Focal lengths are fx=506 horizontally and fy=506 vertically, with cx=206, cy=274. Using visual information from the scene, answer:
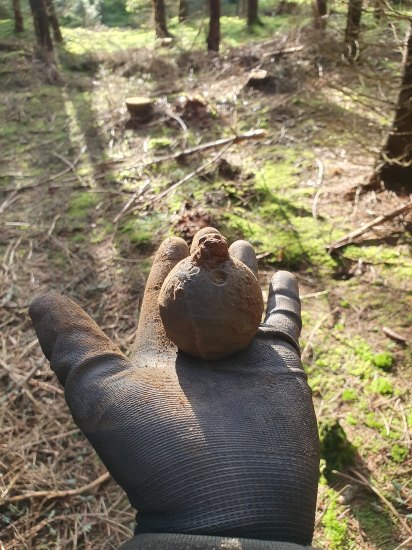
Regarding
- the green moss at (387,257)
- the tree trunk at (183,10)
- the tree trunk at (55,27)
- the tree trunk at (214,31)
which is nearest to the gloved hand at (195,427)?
the green moss at (387,257)

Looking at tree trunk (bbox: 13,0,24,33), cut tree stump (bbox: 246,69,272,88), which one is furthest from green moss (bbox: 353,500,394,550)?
tree trunk (bbox: 13,0,24,33)

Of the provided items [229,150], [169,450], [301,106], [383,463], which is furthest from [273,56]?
[169,450]

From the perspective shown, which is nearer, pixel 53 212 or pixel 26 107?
pixel 53 212

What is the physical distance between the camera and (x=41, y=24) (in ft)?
32.3

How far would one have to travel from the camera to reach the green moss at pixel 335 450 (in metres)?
2.67

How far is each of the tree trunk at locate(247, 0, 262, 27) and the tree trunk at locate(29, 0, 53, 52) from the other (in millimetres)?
4969

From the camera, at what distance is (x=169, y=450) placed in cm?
165

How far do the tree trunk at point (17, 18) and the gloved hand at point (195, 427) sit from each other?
11.7m

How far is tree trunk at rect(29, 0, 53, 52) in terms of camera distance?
9.66 m

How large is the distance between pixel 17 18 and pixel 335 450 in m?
12.1

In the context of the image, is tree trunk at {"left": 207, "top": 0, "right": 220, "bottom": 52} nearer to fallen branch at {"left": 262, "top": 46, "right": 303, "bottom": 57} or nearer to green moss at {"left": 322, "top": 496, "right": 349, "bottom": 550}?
fallen branch at {"left": 262, "top": 46, "right": 303, "bottom": 57}

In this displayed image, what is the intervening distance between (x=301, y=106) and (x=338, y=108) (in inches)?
19.8

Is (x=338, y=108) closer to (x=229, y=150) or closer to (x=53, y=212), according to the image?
(x=229, y=150)

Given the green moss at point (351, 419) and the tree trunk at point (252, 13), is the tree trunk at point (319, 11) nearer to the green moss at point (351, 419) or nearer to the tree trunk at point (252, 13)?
Answer: the tree trunk at point (252, 13)
